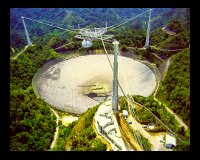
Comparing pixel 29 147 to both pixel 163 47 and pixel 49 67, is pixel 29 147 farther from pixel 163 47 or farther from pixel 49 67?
pixel 163 47

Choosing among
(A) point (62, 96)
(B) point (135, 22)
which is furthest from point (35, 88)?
(B) point (135, 22)

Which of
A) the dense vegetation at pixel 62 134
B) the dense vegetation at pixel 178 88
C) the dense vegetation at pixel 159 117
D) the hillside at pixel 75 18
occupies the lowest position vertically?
the dense vegetation at pixel 62 134

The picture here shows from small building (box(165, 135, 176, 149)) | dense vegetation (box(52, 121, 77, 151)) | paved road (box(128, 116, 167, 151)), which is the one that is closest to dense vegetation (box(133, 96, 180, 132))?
paved road (box(128, 116, 167, 151))

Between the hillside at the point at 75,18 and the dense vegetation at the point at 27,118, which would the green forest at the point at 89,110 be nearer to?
the dense vegetation at the point at 27,118

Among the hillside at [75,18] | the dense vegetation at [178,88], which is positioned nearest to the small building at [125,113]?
the dense vegetation at [178,88]

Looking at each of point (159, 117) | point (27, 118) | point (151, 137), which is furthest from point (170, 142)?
point (27, 118)
